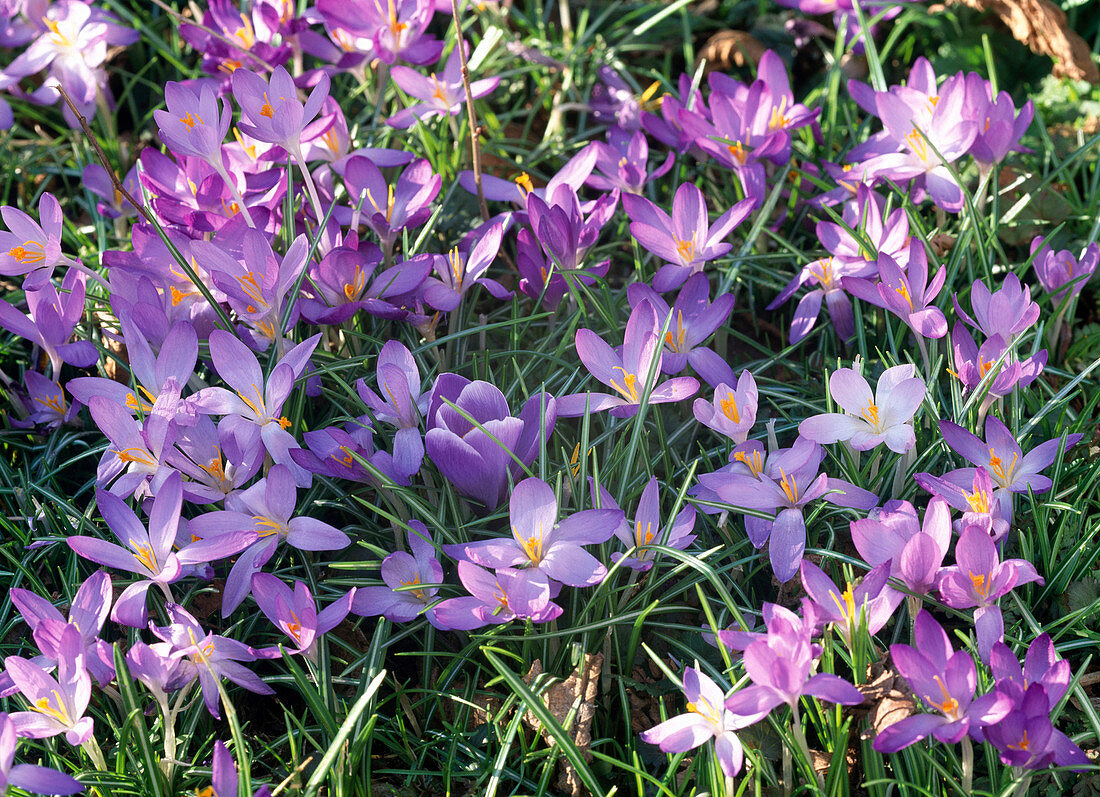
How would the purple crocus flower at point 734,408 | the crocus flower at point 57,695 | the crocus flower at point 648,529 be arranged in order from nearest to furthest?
the crocus flower at point 57,695 → the crocus flower at point 648,529 → the purple crocus flower at point 734,408

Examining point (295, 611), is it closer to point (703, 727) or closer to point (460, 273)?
point (703, 727)

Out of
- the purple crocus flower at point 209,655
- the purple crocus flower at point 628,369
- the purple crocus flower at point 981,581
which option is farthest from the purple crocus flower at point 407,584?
the purple crocus flower at point 981,581

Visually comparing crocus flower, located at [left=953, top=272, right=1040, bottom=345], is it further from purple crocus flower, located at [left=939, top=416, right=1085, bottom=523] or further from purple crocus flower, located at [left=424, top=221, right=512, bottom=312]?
purple crocus flower, located at [left=424, top=221, right=512, bottom=312]

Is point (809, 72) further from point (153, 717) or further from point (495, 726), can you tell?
point (153, 717)

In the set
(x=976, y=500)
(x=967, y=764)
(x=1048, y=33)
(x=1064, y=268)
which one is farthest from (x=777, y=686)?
(x=1048, y=33)

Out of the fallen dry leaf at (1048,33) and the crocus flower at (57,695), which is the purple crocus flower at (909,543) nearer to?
the crocus flower at (57,695)

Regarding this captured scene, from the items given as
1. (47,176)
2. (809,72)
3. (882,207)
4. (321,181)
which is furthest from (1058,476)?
(47,176)

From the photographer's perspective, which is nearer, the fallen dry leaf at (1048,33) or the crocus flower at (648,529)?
the crocus flower at (648,529)
